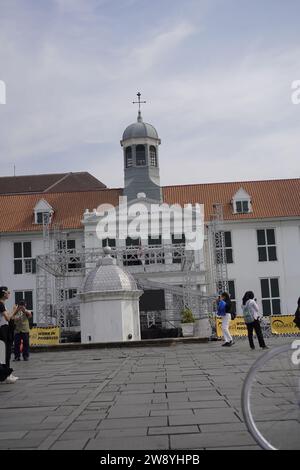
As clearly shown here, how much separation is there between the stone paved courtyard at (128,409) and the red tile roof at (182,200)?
4078 cm

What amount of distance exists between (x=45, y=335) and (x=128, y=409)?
24728mm

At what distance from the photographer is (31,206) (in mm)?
57781

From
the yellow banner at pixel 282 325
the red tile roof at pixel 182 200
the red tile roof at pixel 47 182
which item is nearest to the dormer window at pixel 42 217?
the red tile roof at pixel 182 200

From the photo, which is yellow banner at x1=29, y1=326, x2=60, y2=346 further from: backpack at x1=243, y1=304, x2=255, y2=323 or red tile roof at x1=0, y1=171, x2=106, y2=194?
red tile roof at x1=0, y1=171, x2=106, y2=194

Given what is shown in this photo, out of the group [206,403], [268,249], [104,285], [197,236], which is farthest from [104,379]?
[268,249]

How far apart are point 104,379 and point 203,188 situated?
4772 cm

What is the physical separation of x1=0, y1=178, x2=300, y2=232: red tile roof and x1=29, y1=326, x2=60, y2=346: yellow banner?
2208 centimetres

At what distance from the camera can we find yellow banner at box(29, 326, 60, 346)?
3194cm

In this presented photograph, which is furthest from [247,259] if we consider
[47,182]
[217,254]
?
[47,182]

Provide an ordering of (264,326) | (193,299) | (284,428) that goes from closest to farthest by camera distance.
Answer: (284,428) → (264,326) → (193,299)

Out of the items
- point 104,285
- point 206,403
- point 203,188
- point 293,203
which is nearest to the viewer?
point 206,403
